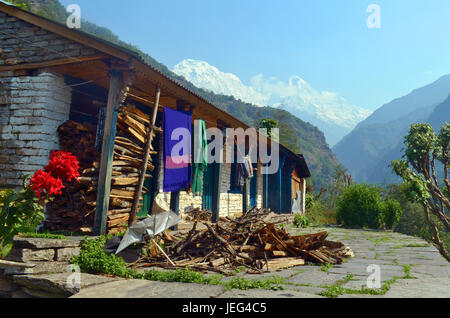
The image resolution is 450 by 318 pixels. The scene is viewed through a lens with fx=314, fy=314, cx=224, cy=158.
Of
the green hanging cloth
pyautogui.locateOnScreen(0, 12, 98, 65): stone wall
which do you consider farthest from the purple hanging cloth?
pyautogui.locateOnScreen(0, 12, 98, 65): stone wall

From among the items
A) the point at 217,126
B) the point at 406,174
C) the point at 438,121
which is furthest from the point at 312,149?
the point at 217,126

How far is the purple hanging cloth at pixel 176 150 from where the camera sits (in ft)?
26.2

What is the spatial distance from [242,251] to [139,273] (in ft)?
6.70

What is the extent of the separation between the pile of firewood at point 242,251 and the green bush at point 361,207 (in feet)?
35.2

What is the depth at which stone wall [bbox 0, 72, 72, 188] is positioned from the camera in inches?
258

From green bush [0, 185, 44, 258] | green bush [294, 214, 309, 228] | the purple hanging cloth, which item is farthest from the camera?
green bush [294, 214, 309, 228]

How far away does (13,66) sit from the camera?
6.93 metres

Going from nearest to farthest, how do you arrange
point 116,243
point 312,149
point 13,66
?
point 116,243
point 13,66
point 312,149

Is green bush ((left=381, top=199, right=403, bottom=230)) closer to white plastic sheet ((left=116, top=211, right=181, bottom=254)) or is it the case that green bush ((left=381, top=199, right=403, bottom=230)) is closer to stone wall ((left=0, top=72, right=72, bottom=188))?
white plastic sheet ((left=116, top=211, right=181, bottom=254))

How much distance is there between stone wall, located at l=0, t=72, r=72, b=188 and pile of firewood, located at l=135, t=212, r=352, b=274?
10.5 ft

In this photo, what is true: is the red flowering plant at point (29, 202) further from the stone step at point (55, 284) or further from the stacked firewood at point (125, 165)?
the stacked firewood at point (125, 165)

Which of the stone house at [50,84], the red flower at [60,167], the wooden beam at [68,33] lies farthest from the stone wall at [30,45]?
the red flower at [60,167]
